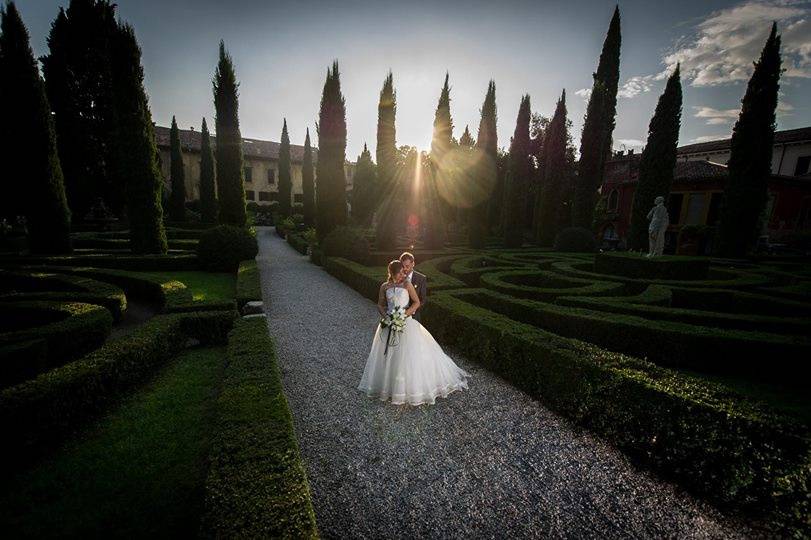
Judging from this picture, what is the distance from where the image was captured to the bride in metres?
4.96

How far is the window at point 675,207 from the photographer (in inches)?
1035

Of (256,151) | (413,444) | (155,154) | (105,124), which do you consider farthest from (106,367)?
(256,151)

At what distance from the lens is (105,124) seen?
27.5 metres

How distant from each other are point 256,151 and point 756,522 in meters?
58.1

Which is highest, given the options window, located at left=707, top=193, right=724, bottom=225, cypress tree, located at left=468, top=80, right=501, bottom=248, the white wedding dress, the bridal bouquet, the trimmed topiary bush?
cypress tree, located at left=468, top=80, right=501, bottom=248

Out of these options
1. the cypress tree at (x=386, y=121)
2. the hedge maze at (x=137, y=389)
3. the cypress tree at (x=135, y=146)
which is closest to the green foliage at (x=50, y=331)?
the hedge maze at (x=137, y=389)

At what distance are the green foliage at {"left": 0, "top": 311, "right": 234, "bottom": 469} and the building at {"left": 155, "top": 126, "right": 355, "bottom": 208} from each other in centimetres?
3918

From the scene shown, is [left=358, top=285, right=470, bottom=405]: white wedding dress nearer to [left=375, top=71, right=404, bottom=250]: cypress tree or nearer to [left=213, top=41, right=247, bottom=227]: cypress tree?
[left=375, top=71, right=404, bottom=250]: cypress tree

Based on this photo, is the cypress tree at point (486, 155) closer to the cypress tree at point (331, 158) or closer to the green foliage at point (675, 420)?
the cypress tree at point (331, 158)

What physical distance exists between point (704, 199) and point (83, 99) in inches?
1872

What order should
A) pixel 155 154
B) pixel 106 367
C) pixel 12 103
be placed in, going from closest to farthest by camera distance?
pixel 106 367 → pixel 12 103 → pixel 155 154

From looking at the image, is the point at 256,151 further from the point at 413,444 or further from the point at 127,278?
the point at 413,444

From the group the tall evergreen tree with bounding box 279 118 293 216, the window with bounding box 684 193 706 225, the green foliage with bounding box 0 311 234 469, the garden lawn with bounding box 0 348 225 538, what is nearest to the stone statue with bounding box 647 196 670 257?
the garden lawn with bounding box 0 348 225 538

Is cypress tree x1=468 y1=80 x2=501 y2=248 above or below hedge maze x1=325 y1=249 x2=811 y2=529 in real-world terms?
above
